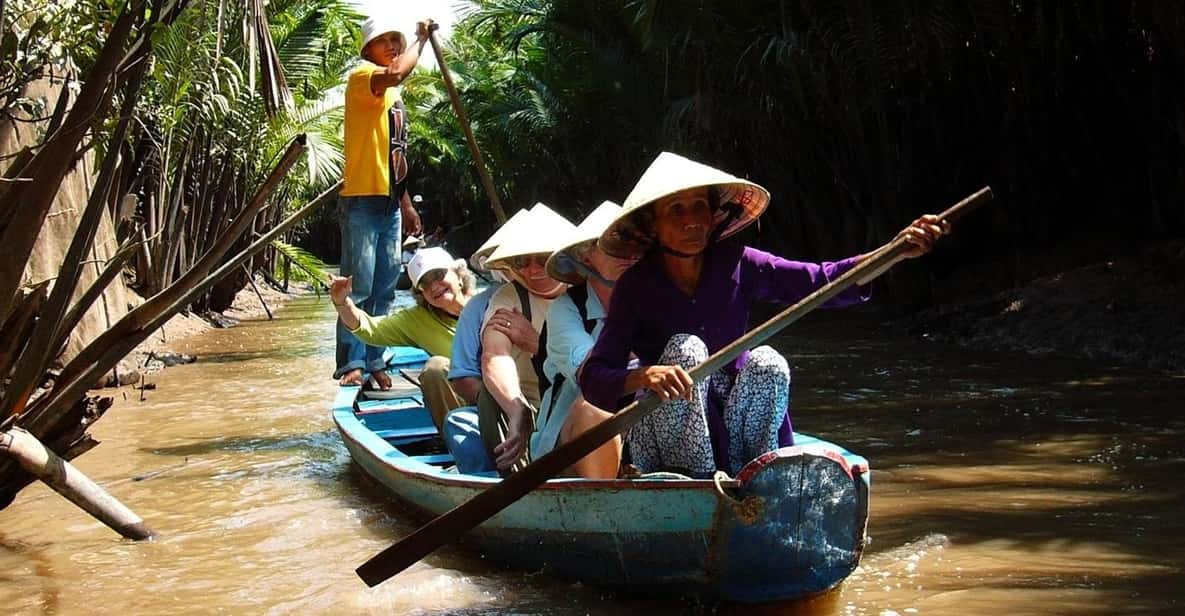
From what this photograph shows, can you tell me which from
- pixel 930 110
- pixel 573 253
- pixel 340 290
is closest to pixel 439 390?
pixel 340 290

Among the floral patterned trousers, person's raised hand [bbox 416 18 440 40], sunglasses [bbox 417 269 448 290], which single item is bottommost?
the floral patterned trousers

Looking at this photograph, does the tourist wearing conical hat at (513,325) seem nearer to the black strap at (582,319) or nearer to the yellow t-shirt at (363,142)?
the black strap at (582,319)

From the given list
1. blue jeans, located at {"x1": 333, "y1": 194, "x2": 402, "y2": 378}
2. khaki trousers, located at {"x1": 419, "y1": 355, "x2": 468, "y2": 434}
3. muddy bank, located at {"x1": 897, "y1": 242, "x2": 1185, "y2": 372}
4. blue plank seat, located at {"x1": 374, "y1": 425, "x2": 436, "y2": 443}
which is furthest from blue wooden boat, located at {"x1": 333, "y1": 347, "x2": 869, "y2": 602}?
muddy bank, located at {"x1": 897, "y1": 242, "x2": 1185, "y2": 372}

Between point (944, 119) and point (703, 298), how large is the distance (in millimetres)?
11128

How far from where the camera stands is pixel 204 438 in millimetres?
8766

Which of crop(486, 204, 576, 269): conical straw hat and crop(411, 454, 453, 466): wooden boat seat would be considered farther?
crop(411, 454, 453, 466): wooden boat seat

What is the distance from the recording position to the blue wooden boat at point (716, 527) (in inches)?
165

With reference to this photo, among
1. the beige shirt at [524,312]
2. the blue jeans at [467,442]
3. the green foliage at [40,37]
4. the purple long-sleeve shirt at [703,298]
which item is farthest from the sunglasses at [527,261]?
the green foliage at [40,37]

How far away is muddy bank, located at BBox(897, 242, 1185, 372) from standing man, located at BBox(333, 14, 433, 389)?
567 cm

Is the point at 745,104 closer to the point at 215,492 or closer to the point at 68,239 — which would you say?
the point at 68,239

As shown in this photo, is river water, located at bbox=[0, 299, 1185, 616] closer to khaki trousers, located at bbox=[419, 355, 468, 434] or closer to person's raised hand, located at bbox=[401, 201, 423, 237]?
khaki trousers, located at bbox=[419, 355, 468, 434]

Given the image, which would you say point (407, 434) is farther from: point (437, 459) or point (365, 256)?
point (365, 256)

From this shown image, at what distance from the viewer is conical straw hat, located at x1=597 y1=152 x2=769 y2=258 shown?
4.43 m

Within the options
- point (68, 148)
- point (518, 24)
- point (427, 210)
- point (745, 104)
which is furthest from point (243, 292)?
point (427, 210)
